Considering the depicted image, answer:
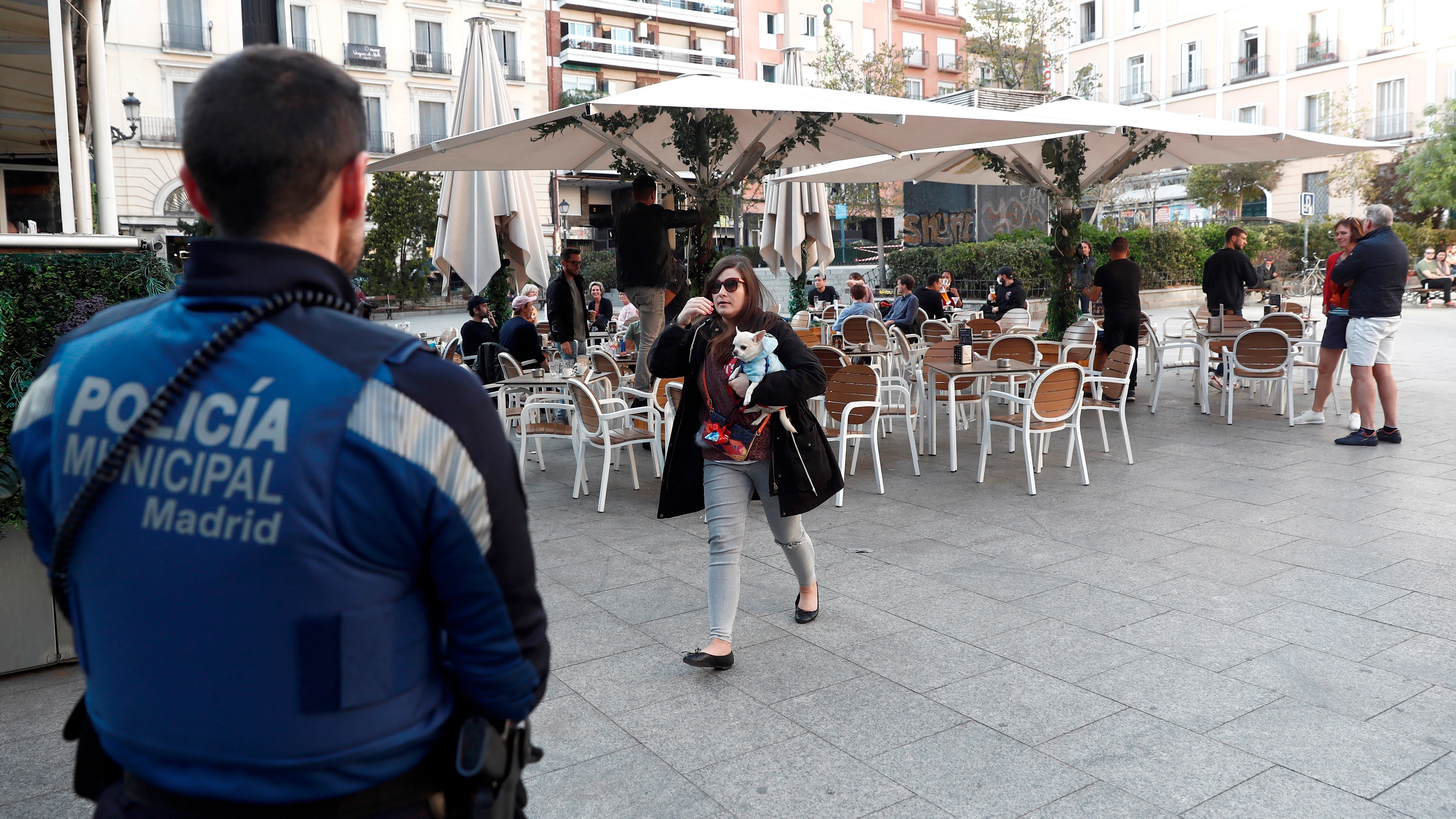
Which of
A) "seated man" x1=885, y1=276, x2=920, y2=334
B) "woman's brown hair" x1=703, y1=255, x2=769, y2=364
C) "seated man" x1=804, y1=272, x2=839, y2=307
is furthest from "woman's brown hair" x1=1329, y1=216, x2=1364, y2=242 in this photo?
"seated man" x1=804, y1=272, x2=839, y2=307

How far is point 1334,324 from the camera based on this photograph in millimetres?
8664

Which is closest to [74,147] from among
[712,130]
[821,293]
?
[712,130]

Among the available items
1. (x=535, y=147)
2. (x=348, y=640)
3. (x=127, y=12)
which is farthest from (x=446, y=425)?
(x=127, y=12)

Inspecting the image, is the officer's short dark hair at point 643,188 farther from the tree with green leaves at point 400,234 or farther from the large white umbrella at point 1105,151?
the tree with green leaves at point 400,234

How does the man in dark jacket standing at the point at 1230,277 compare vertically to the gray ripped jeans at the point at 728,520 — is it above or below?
above

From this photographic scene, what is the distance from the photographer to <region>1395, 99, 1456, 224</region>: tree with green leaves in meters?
29.4

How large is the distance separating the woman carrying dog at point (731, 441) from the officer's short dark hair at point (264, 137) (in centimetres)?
276

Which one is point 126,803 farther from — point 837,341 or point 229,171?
point 837,341

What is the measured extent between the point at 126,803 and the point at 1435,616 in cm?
481

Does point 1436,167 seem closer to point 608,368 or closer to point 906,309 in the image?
point 906,309

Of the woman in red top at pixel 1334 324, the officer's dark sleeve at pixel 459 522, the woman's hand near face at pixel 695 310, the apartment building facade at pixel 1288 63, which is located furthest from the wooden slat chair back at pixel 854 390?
the apartment building facade at pixel 1288 63

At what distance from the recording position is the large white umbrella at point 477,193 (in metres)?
10.1

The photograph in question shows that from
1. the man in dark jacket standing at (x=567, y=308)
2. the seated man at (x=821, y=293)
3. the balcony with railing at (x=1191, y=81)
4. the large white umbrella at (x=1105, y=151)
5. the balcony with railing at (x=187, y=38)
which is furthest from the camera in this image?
the balcony with railing at (x=1191, y=81)

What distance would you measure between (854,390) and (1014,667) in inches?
140
